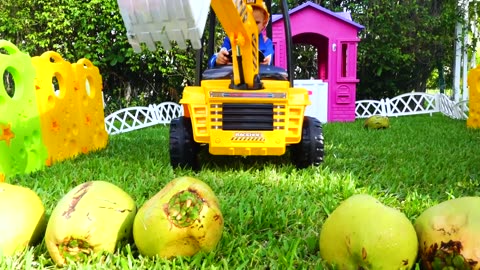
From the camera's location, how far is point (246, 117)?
2980mm

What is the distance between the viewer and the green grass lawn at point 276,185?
1.52 metres

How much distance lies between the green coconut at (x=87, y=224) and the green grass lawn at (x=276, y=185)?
49 mm

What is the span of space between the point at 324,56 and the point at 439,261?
25.1 ft

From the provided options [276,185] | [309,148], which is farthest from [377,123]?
[276,185]

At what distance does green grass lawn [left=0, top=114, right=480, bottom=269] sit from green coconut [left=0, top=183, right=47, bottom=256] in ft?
0.16

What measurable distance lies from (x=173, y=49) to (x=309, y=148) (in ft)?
19.0

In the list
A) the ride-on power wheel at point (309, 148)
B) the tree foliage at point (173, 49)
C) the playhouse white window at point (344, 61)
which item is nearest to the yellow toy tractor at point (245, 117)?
the ride-on power wheel at point (309, 148)

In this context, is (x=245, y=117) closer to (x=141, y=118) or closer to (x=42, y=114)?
(x=42, y=114)

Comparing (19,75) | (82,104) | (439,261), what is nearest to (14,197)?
(439,261)

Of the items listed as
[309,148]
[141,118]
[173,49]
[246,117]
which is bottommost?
[141,118]

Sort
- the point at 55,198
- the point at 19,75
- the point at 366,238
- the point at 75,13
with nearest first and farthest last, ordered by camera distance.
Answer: the point at 366,238 → the point at 55,198 → the point at 19,75 → the point at 75,13

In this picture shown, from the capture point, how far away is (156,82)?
9469mm

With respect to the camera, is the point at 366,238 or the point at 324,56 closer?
the point at 366,238

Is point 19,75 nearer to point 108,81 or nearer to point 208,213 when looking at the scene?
point 208,213
